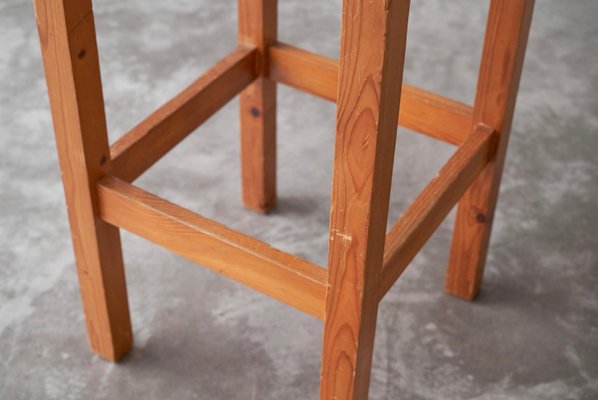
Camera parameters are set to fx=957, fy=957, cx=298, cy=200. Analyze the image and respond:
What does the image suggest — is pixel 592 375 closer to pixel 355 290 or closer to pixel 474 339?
pixel 474 339

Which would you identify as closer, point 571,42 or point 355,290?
point 355,290

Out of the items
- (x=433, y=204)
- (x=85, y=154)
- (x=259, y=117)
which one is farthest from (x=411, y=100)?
(x=85, y=154)

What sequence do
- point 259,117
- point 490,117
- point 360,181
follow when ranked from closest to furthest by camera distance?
point 360,181
point 490,117
point 259,117

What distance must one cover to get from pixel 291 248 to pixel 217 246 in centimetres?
69

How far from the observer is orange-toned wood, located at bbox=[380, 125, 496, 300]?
172 centimetres

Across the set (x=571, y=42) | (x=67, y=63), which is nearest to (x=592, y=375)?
(x=67, y=63)

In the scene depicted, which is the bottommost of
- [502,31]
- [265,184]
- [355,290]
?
[265,184]

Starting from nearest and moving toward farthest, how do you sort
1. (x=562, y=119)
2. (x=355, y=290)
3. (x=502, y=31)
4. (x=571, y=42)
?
(x=355, y=290)
(x=502, y=31)
(x=562, y=119)
(x=571, y=42)

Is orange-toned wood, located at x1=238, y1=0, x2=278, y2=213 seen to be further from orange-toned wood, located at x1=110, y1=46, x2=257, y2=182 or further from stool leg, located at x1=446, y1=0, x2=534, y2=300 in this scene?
stool leg, located at x1=446, y1=0, x2=534, y2=300

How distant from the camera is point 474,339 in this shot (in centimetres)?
220

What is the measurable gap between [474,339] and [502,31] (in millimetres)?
727

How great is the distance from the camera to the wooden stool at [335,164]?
1.40 meters

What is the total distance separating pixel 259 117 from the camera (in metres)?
2.35

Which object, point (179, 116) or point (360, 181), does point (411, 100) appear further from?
point (360, 181)
